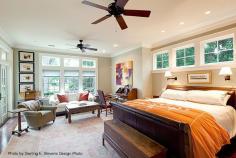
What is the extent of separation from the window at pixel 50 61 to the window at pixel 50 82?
38 cm

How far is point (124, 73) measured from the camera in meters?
6.99

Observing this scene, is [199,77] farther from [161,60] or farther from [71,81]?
[71,81]

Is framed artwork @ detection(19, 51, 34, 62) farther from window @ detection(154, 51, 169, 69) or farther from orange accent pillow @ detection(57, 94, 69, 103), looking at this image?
window @ detection(154, 51, 169, 69)

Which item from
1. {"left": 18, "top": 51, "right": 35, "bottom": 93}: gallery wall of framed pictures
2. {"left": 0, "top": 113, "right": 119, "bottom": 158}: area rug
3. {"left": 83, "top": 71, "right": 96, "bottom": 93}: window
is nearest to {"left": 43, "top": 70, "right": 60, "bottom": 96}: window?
{"left": 18, "top": 51, "right": 35, "bottom": 93}: gallery wall of framed pictures

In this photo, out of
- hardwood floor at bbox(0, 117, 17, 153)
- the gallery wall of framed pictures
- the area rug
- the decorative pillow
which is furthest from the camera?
the gallery wall of framed pictures

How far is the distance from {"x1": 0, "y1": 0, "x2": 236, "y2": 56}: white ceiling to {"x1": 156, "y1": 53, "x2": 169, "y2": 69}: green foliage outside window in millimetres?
729

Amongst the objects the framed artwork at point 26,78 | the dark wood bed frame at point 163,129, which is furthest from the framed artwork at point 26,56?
the dark wood bed frame at point 163,129

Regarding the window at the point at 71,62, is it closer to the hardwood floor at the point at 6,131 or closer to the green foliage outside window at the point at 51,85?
the green foliage outside window at the point at 51,85

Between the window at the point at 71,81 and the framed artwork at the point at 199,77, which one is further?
the window at the point at 71,81

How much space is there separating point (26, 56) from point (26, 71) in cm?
66

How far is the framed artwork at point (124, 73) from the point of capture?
6539 mm

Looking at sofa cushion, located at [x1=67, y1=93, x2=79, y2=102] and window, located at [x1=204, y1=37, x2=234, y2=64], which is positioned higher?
window, located at [x1=204, y1=37, x2=234, y2=64]

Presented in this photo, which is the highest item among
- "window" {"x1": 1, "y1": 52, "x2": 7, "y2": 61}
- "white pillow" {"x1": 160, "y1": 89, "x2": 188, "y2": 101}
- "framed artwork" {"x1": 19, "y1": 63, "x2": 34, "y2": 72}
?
"window" {"x1": 1, "y1": 52, "x2": 7, "y2": 61}

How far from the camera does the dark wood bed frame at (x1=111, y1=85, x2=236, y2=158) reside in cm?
175
